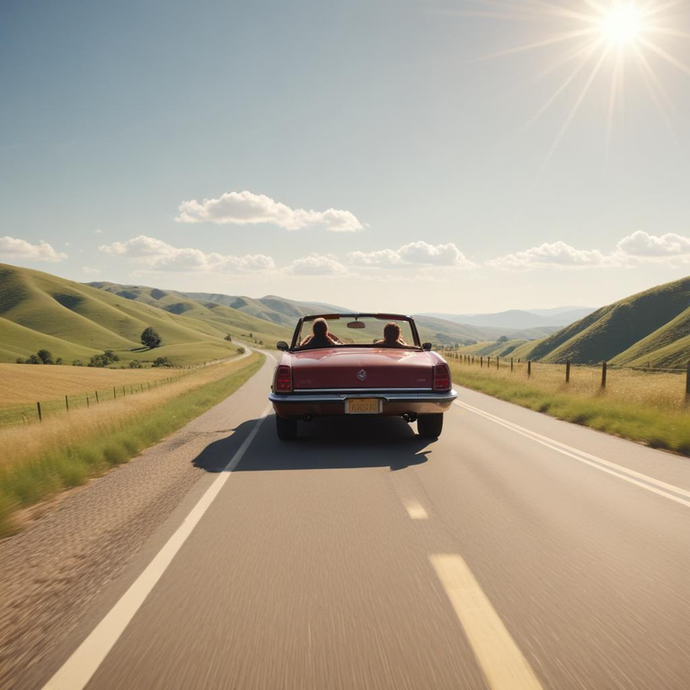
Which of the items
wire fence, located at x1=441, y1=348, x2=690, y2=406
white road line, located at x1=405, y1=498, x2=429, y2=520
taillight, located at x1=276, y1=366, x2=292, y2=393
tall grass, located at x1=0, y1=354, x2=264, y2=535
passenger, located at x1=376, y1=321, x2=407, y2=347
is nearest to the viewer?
white road line, located at x1=405, y1=498, x2=429, y2=520

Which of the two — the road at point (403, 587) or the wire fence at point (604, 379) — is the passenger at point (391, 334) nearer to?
the road at point (403, 587)

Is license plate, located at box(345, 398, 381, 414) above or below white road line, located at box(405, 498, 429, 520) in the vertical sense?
above

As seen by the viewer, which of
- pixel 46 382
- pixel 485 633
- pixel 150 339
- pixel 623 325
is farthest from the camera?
pixel 150 339

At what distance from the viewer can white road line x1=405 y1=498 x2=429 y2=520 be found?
4.46 m

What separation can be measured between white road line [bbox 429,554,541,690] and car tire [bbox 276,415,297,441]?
15.9 feet

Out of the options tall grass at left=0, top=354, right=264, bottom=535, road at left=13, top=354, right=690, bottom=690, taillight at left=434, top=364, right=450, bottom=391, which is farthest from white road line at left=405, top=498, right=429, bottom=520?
tall grass at left=0, top=354, right=264, bottom=535

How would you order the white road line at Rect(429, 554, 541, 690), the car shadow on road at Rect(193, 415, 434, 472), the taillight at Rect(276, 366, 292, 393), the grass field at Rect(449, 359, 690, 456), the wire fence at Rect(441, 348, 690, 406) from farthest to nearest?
1. the wire fence at Rect(441, 348, 690, 406)
2. the grass field at Rect(449, 359, 690, 456)
3. the taillight at Rect(276, 366, 292, 393)
4. the car shadow on road at Rect(193, 415, 434, 472)
5. the white road line at Rect(429, 554, 541, 690)

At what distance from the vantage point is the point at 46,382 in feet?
186

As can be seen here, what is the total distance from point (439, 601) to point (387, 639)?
0.51 meters

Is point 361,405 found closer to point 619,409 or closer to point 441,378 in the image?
point 441,378

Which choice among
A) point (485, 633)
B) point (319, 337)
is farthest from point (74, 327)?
point (485, 633)

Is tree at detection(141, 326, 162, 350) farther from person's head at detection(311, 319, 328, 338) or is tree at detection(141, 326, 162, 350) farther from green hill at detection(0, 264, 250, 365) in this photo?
person's head at detection(311, 319, 328, 338)

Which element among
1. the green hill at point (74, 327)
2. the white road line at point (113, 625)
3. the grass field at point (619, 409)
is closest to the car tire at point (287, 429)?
the white road line at point (113, 625)

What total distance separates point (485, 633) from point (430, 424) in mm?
5617
